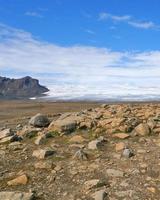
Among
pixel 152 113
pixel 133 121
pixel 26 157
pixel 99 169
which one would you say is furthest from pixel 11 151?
pixel 152 113

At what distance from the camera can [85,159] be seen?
611 inches

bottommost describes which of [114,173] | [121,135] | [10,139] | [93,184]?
[93,184]

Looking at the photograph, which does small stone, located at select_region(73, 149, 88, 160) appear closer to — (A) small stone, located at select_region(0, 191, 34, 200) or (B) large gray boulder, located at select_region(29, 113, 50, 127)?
(A) small stone, located at select_region(0, 191, 34, 200)

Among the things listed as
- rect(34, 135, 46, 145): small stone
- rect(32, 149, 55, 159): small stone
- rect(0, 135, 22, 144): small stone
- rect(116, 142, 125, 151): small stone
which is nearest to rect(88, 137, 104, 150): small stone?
rect(116, 142, 125, 151): small stone

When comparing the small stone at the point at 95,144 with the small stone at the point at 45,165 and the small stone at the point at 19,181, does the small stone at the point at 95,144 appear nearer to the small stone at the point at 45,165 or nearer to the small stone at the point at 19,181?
the small stone at the point at 45,165

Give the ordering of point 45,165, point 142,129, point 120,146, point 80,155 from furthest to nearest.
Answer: point 142,129
point 120,146
point 80,155
point 45,165

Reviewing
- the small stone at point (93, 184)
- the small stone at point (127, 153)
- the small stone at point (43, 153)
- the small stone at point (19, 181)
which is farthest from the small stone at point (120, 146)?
the small stone at point (19, 181)

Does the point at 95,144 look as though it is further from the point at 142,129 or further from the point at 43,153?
the point at 142,129

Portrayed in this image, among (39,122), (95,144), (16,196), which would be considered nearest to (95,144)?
(95,144)

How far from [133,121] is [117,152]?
3397 millimetres

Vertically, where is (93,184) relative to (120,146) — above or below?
below

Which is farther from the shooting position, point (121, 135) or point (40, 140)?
point (40, 140)

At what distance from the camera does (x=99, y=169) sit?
14.6m

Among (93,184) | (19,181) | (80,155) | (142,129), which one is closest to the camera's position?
(93,184)
